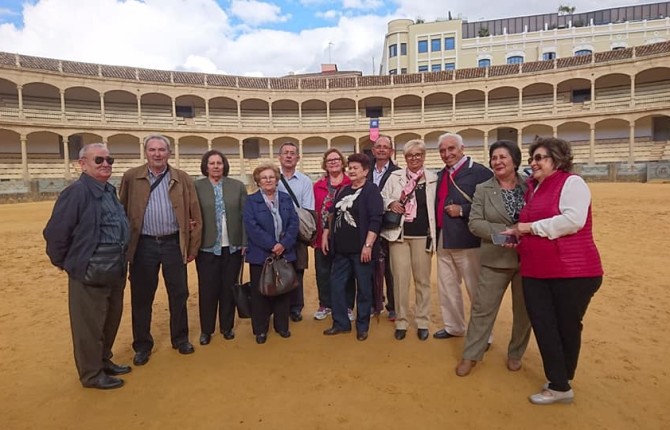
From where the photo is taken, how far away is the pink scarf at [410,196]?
12.9 ft

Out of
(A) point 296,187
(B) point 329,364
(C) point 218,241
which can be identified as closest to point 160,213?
(C) point 218,241

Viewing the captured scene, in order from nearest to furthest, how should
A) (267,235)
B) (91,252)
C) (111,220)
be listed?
1. (91,252)
2. (111,220)
3. (267,235)

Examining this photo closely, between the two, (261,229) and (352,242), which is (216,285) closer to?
(261,229)

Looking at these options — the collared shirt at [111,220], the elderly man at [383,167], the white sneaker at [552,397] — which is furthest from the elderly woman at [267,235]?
the white sneaker at [552,397]

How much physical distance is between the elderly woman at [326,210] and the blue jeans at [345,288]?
15 cm

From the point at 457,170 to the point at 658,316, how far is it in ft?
9.97

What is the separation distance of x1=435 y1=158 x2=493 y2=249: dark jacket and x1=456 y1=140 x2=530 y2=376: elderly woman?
13.5 inches

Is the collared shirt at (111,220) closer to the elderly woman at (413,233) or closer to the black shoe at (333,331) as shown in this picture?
the black shoe at (333,331)

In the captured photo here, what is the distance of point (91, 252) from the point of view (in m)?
2.96

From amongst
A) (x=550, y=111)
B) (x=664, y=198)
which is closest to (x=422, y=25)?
(x=550, y=111)

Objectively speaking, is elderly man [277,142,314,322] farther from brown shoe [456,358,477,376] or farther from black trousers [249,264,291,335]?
brown shoe [456,358,477,376]

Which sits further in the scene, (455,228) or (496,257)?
(455,228)

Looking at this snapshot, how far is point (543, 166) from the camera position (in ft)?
8.94

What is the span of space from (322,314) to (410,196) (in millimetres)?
1809
